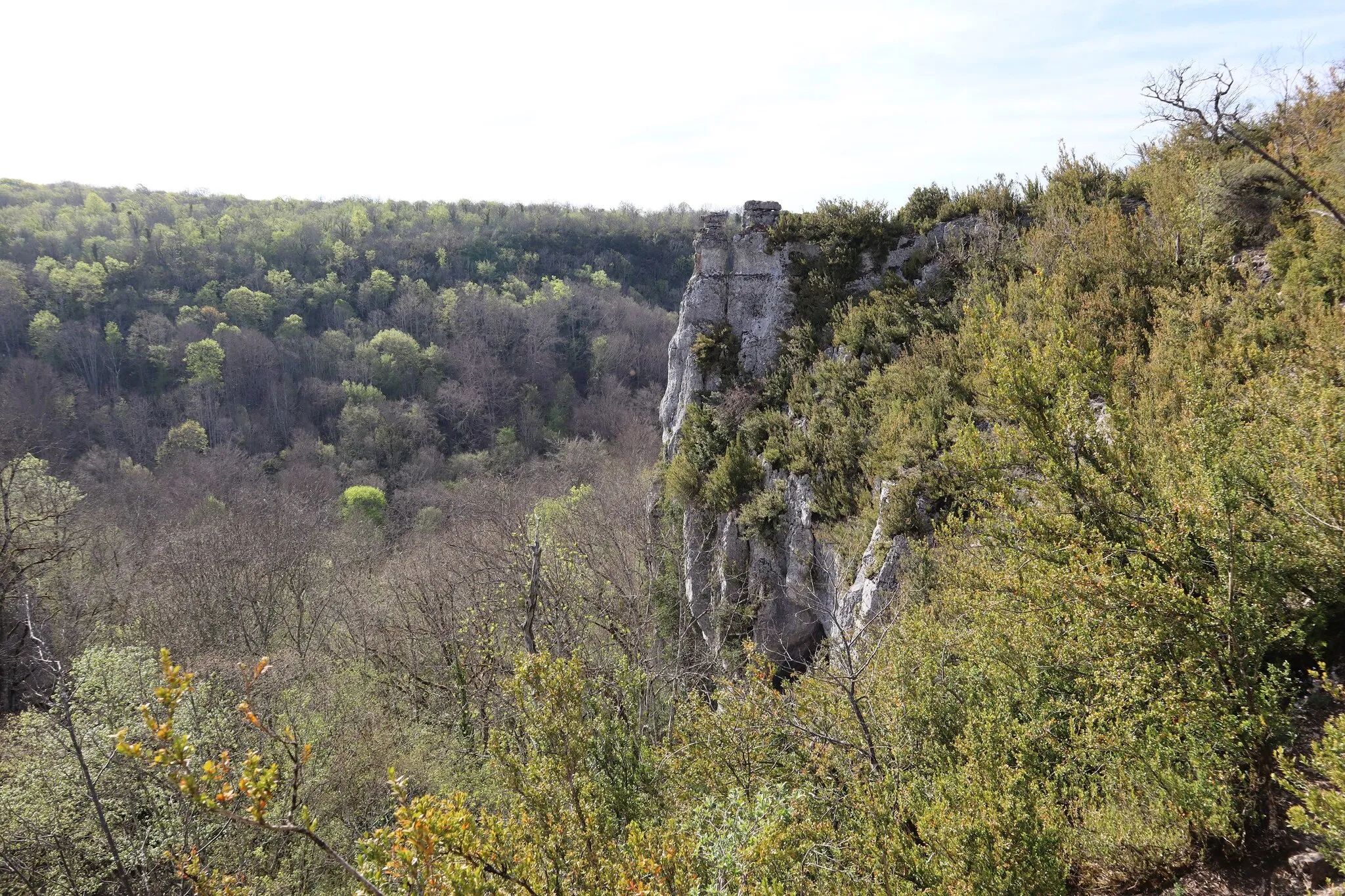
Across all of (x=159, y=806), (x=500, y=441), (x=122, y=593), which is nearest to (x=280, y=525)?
(x=122, y=593)

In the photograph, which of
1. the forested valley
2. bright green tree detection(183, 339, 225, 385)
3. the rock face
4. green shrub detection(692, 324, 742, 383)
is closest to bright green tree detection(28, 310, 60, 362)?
bright green tree detection(183, 339, 225, 385)

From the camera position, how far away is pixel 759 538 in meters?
12.7

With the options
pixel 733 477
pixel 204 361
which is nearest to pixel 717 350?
pixel 733 477

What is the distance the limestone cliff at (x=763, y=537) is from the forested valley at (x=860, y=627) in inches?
11.8

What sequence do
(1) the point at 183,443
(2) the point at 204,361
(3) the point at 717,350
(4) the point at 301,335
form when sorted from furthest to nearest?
(4) the point at 301,335 < (2) the point at 204,361 < (1) the point at 183,443 < (3) the point at 717,350

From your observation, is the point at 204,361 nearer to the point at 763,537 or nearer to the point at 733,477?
the point at 733,477

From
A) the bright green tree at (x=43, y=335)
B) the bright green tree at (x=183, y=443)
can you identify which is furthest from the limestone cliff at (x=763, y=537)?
the bright green tree at (x=43, y=335)

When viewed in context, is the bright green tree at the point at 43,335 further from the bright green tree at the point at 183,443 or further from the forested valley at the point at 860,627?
the forested valley at the point at 860,627

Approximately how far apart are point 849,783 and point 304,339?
53.1m

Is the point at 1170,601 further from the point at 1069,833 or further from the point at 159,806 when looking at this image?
the point at 159,806

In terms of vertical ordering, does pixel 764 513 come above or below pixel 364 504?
above

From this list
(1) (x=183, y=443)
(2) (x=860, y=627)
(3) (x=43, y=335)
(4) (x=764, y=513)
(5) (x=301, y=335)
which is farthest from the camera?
(5) (x=301, y=335)

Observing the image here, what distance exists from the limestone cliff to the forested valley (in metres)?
0.30

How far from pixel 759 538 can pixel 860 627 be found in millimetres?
4090
